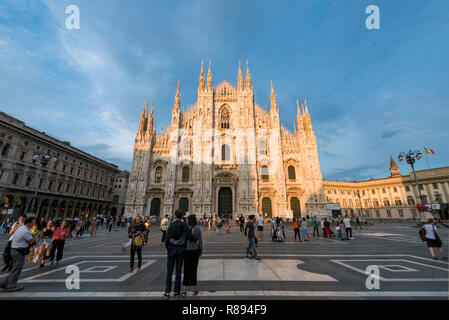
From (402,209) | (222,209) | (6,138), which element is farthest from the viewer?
(402,209)

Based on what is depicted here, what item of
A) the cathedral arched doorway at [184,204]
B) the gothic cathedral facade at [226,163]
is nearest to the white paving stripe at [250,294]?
the gothic cathedral facade at [226,163]

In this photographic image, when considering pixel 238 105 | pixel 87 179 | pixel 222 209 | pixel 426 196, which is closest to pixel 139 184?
pixel 222 209

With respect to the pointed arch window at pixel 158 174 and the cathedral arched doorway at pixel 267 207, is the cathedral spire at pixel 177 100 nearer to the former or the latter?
the pointed arch window at pixel 158 174

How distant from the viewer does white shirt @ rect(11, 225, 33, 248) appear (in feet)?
13.3

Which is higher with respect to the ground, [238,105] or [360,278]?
[238,105]

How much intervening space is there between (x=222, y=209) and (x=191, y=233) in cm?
2477

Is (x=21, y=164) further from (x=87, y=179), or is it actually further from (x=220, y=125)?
(x=220, y=125)

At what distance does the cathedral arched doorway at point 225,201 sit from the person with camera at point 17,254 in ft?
79.9

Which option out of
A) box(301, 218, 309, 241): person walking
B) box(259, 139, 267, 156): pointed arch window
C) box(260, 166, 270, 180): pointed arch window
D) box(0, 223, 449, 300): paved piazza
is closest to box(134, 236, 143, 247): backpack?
box(0, 223, 449, 300): paved piazza

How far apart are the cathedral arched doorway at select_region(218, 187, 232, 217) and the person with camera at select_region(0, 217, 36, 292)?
79.9ft

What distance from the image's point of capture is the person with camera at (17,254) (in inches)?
153

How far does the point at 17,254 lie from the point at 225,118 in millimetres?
29450
